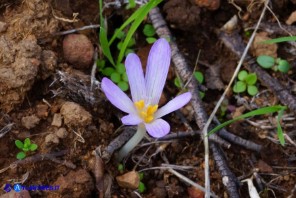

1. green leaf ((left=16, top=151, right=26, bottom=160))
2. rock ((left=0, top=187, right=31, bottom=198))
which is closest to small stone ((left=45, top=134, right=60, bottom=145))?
green leaf ((left=16, top=151, right=26, bottom=160))

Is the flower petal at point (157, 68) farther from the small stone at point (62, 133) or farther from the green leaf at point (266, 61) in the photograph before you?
the green leaf at point (266, 61)

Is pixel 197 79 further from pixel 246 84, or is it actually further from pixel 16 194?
pixel 16 194

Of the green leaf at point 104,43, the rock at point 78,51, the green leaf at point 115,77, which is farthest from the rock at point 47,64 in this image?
the green leaf at point 115,77

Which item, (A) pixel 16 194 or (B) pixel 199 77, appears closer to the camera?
(A) pixel 16 194

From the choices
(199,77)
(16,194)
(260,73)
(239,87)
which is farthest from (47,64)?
(260,73)

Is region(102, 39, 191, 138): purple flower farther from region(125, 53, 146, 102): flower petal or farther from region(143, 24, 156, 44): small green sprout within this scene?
region(143, 24, 156, 44): small green sprout

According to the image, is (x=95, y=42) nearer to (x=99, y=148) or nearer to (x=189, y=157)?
(x=99, y=148)
